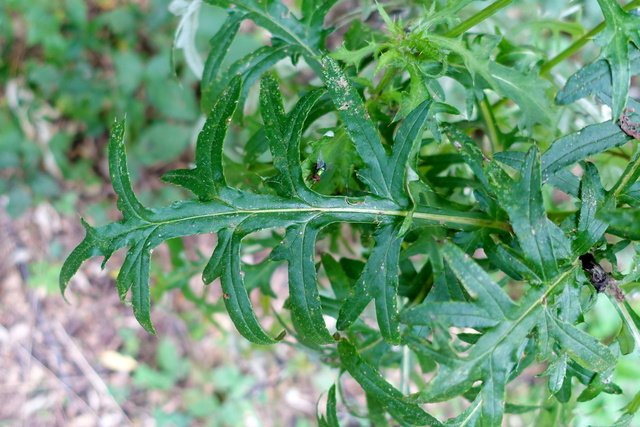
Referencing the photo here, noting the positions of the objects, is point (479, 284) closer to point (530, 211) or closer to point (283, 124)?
point (530, 211)

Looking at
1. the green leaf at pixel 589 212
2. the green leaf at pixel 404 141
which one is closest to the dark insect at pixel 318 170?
the green leaf at pixel 404 141

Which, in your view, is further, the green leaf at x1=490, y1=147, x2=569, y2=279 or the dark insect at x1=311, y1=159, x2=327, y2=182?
the dark insect at x1=311, y1=159, x2=327, y2=182

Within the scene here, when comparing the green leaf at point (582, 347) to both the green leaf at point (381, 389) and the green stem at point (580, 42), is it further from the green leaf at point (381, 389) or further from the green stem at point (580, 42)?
the green stem at point (580, 42)

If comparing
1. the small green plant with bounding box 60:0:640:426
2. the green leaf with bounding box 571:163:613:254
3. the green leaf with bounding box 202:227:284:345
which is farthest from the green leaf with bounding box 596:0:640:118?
the green leaf with bounding box 202:227:284:345

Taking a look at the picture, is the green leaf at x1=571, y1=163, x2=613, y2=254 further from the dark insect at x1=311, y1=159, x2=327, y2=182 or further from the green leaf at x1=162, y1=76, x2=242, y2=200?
the green leaf at x1=162, y1=76, x2=242, y2=200

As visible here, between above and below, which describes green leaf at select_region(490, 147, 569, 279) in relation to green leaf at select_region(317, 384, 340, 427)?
above

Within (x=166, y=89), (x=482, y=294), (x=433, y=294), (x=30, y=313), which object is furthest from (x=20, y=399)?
(x=482, y=294)
